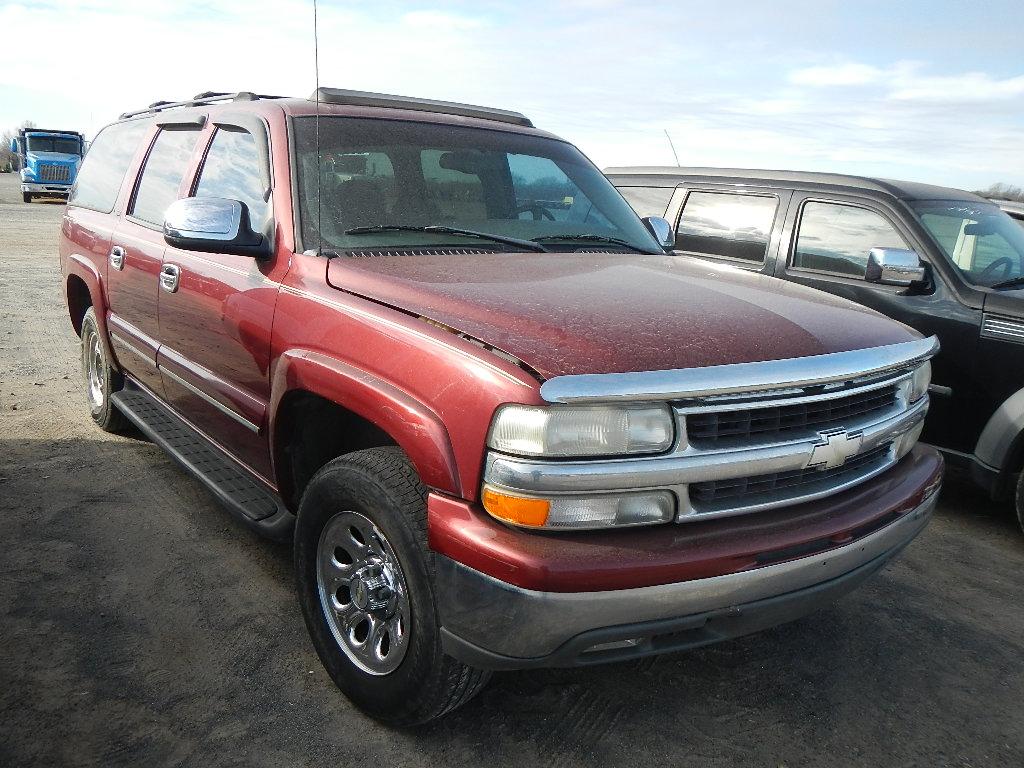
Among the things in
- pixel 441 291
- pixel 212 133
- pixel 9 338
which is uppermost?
pixel 212 133

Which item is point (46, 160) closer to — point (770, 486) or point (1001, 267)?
point (1001, 267)

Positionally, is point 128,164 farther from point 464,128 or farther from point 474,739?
point 474,739

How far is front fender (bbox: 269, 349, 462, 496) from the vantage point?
2123mm

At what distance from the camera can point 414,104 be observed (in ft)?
12.1

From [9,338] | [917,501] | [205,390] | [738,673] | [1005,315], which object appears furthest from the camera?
[9,338]

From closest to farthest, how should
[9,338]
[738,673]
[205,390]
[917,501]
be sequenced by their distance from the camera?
[917,501] < [738,673] < [205,390] < [9,338]

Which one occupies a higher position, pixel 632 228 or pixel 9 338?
pixel 632 228

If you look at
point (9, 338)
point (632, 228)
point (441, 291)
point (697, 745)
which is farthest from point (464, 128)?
point (9, 338)

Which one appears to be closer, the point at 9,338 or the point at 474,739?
the point at 474,739

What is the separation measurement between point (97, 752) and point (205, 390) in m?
1.53

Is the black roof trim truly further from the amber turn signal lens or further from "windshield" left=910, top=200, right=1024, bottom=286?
the amber turn signal lens

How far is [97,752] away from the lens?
7.75ft

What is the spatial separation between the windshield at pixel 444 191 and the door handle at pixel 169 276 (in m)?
0.91

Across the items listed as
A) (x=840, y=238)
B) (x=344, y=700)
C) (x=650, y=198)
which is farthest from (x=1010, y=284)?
(x=344, y=700)
